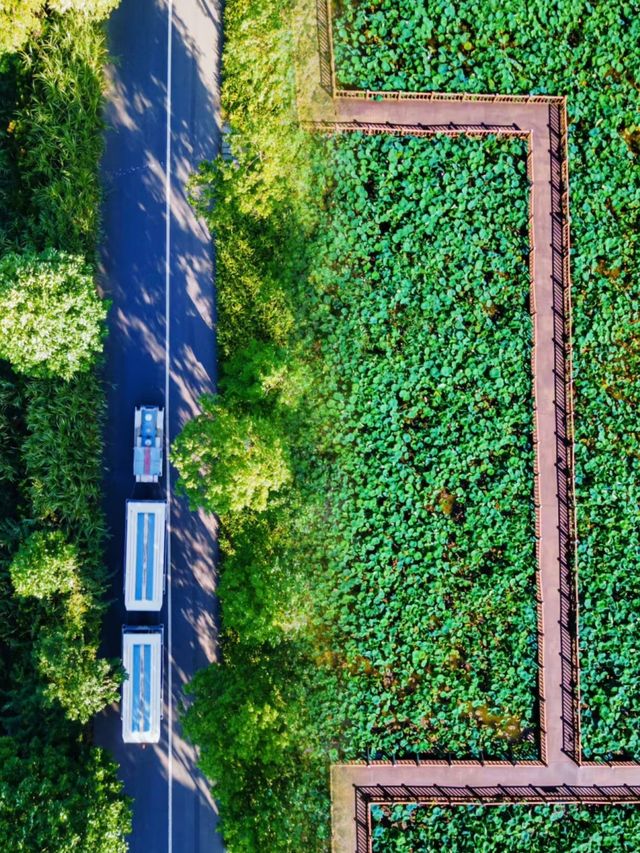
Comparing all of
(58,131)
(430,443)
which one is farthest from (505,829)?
(58,131)

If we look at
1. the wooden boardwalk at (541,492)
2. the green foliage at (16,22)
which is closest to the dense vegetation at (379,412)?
the wooden boardwalk at (541,492)

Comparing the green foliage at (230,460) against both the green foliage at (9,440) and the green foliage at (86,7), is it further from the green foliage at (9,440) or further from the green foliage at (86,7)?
the green foliage at (86,7)

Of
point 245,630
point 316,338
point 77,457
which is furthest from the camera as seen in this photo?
point 316,338

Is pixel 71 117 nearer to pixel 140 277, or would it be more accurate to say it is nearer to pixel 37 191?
pixel 37 191

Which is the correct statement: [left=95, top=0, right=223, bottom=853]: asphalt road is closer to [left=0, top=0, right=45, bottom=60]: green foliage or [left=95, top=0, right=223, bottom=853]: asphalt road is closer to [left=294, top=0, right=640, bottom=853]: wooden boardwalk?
[left=0, top=0, right=45, bottom=60]: green foliage

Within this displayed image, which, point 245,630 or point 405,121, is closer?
point 245,630

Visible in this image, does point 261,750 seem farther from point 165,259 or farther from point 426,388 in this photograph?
point 165,259

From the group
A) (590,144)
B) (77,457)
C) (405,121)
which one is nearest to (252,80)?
(405,121)

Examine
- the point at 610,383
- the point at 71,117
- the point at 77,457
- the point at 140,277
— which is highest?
the point at 71,117
